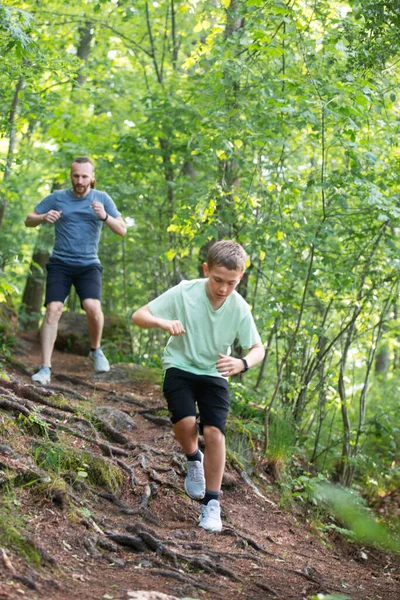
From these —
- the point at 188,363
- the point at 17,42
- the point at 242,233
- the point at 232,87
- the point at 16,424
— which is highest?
the point at 232,87

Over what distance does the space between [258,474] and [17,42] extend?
14.8ft

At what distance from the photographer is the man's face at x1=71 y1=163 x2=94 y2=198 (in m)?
7.21

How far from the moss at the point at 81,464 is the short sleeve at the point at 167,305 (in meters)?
1.14

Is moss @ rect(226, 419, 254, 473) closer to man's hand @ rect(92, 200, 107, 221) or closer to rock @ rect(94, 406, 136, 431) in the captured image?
rock @ rect(94, 406, 136, 431)

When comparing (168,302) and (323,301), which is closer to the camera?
(168,302)

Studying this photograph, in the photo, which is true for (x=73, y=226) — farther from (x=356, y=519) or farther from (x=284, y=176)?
(x=356, y=519)

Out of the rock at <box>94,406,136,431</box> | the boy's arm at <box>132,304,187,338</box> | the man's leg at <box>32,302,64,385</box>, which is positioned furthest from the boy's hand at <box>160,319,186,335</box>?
the man's leg at <box>32,302,64,385</box>

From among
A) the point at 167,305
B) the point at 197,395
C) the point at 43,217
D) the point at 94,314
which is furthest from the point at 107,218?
the point at 197,395

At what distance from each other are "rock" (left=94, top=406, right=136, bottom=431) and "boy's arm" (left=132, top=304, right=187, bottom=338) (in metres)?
1.93

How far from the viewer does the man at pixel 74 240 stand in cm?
718

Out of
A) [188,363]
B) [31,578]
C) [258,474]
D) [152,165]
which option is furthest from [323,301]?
[31,578]

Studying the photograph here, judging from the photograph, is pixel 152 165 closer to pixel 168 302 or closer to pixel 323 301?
pixel 323 301

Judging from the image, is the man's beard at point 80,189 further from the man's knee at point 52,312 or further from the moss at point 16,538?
the moss at point 16,538

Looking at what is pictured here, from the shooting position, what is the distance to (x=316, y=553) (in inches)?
218
